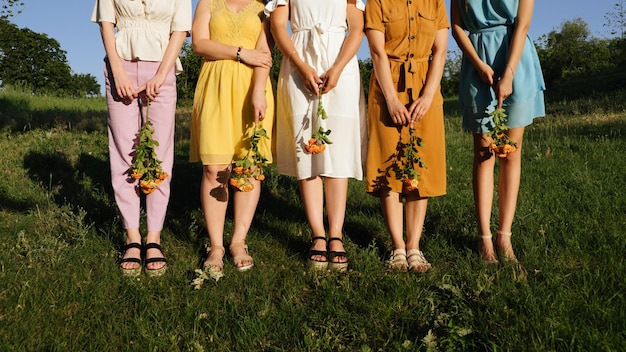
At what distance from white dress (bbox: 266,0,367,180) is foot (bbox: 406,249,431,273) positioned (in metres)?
0.77

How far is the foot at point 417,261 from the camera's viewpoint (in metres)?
3.94

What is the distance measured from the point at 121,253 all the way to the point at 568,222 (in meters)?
3.99

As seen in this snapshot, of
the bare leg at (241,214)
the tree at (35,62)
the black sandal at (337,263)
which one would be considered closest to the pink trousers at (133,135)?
the bare leg at (241,214)

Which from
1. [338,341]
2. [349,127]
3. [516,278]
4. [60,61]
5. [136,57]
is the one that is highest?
[60,61]

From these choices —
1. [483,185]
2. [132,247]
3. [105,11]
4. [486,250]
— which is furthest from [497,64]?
[132,247]

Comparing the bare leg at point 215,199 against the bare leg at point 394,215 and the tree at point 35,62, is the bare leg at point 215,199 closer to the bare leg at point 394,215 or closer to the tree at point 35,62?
the bare leg at point 394,215

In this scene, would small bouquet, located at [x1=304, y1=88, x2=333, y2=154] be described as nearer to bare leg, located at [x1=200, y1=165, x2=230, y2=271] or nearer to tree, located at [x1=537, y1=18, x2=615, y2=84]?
bare leg, located at [x1=200, y1=165, x2=230, y2=271]

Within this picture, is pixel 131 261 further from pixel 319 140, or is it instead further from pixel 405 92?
pixel 405 92

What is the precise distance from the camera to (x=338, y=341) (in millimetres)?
2928

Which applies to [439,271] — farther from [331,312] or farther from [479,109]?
[479,109]

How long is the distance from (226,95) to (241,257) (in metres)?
1.32

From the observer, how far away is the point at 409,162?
3.95 metres

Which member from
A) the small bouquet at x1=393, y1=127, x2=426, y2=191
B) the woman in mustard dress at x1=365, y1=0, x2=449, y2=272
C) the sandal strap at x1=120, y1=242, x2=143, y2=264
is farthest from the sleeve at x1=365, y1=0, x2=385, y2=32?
the sandal strap at x1=120, y1=242, x2=143, y2=264

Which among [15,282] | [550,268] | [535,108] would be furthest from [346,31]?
[15,282]
